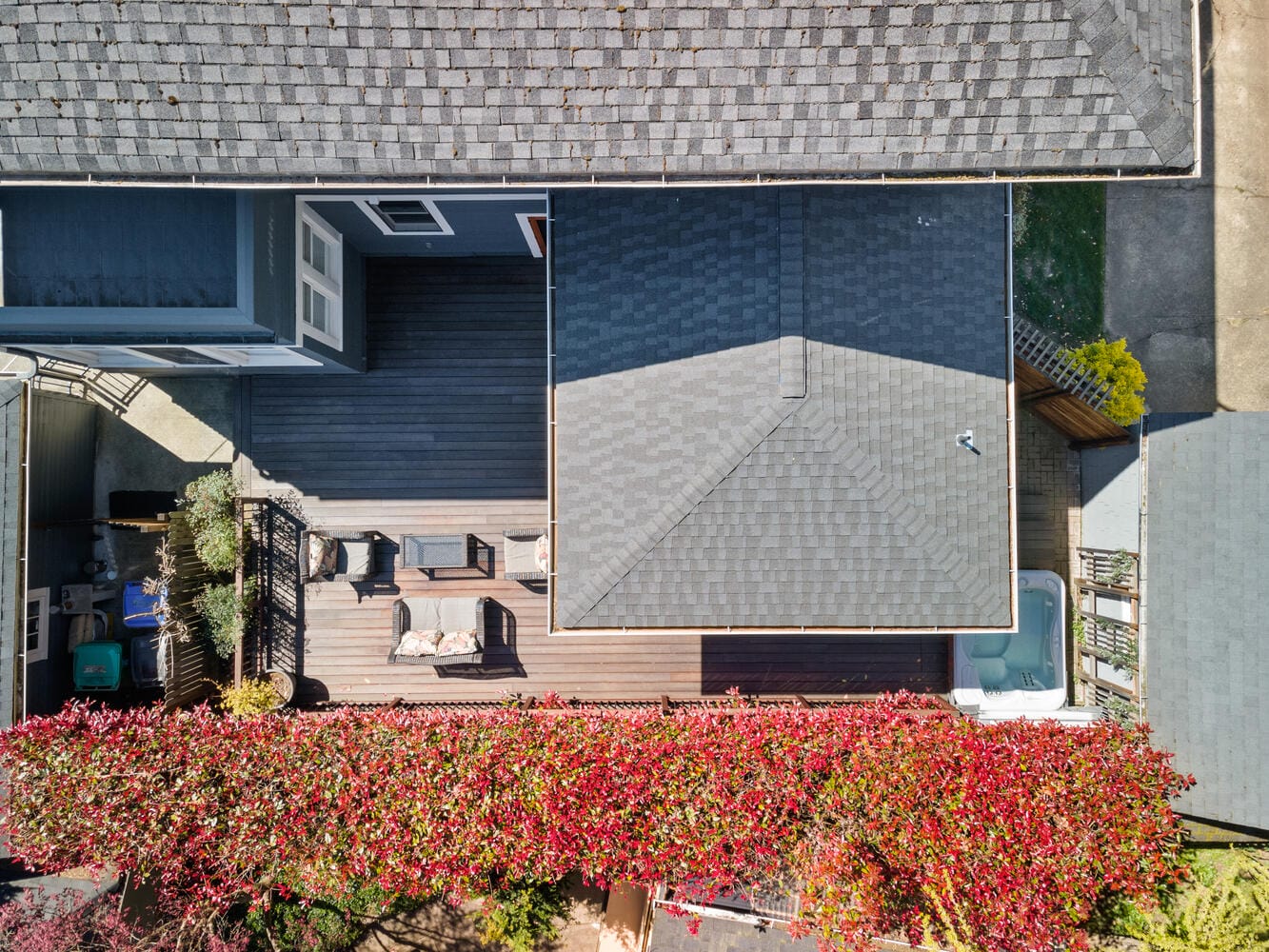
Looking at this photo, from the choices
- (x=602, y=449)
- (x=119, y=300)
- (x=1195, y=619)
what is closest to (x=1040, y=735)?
(x=1195, y=619)

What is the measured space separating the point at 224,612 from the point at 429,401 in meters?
5.63

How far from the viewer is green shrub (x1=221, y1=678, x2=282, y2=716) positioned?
39.4 feet

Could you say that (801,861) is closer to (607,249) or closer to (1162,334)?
(607,249)

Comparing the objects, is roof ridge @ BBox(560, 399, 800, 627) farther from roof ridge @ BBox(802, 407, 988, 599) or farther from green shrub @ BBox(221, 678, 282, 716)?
green shrub @ BBox(221, 678, 282, 716)

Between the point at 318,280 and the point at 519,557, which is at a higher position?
the point at 318,280

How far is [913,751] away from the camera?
10.1m

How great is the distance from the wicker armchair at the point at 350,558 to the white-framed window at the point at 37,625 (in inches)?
169

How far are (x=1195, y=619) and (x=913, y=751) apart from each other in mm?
5429

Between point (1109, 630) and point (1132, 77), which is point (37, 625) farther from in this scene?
point (1109, 630)

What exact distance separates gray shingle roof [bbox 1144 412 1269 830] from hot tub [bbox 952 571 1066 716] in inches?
58.2

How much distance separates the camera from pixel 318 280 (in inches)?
426

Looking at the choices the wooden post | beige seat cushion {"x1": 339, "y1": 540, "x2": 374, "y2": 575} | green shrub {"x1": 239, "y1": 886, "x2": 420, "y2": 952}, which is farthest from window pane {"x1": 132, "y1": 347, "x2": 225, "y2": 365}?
green shrub {"x1": 239, "y1": 886, "x2": 420, "y2": 952}

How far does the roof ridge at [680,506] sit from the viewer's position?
9.11 metres

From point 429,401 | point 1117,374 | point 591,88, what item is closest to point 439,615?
point 429,401
